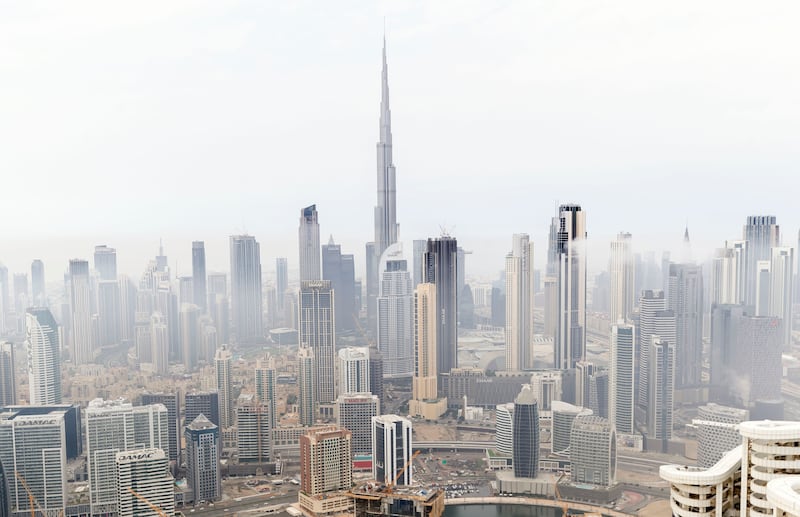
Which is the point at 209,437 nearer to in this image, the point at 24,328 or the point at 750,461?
the point at 24,328

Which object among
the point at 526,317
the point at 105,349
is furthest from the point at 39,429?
the point at 526,317

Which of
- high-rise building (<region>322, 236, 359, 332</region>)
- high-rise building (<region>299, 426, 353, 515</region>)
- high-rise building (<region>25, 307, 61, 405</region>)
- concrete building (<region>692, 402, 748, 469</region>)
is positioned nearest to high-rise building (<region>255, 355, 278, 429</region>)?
high-rise building (<region>322, 236, 359, 332</region>)

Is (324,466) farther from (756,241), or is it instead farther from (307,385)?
(756,241)

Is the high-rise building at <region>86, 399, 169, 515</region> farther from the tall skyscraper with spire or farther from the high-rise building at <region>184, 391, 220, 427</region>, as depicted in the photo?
the tall skyscraper with spire

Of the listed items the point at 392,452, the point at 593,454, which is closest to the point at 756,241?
the point at 593,454

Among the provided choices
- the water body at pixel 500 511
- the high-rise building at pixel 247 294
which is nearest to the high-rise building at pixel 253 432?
the high-rise building at pixel 247 294
